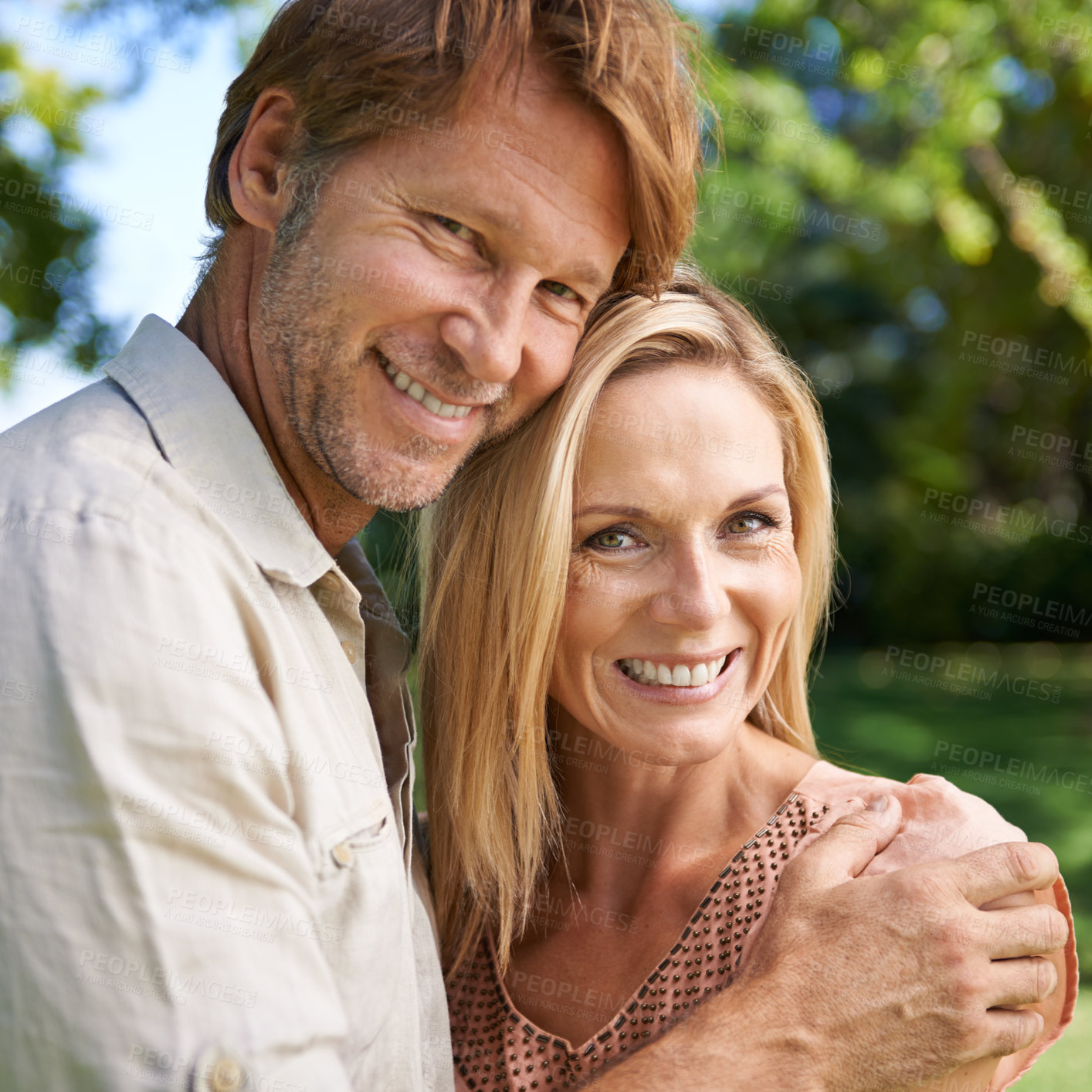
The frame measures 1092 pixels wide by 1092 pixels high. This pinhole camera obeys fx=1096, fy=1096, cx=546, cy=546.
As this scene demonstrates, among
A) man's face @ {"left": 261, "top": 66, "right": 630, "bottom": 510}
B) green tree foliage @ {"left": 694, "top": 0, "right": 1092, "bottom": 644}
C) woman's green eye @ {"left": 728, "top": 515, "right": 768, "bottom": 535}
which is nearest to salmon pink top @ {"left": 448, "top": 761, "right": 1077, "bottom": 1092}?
woman's green eye @ {"left": 728, "top": 515, "right": 768, "bottom": 535}

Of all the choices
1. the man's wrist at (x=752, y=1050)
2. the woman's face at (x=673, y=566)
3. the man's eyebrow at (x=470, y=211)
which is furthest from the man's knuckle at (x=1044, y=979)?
the man's eyebrow at (x=470, y=211)

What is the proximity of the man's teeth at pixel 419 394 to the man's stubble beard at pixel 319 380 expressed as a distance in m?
0.04

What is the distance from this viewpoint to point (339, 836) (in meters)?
1.93

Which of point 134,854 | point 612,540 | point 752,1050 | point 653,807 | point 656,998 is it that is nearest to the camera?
point 134,854

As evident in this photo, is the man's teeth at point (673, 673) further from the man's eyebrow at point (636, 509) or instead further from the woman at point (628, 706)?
the man's eyebrow at point (636, 509)

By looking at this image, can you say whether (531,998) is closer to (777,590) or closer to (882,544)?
(777,590)

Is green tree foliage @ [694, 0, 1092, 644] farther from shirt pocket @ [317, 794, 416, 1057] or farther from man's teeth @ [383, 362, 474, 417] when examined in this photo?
shirt pocket @ [317, 794, 416, 1057]

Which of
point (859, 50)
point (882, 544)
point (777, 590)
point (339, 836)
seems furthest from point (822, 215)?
point (339, 836)

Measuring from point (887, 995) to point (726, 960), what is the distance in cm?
39

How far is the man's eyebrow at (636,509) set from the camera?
95.9 inches

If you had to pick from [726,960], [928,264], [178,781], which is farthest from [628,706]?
[928,264]

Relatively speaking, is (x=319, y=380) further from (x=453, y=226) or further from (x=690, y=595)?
(x=690, y=595)

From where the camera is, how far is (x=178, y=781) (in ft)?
5.27

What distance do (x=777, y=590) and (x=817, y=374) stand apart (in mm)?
20282
